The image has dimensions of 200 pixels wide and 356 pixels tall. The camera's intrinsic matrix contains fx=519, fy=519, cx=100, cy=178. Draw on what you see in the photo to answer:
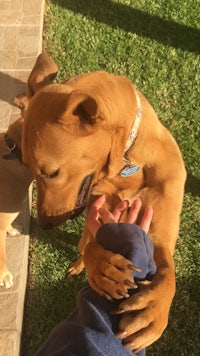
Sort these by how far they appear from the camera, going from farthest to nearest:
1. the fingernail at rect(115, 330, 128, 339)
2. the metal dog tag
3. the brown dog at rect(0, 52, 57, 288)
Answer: the brown dog at rect(0, 52, 57, 288) → the metal dog tag → the fingernail at rect(115, 330, 128, 339)

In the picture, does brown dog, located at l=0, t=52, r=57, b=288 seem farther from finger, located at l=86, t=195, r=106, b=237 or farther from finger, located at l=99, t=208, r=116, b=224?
finger, located at l=99, t=208, r=116, b=224

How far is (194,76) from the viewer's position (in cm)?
463

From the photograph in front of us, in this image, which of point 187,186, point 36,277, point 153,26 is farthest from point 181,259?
point 153,26

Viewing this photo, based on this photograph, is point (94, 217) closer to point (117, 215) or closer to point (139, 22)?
point (117, 215)

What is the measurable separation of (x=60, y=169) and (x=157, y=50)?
101 inches

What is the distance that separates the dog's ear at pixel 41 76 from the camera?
9.46ft

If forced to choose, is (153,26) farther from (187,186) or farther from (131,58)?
(187,186)

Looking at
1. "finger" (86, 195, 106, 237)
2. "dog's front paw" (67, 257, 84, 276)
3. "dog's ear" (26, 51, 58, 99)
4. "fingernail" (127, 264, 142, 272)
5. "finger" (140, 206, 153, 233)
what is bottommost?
"dog's front paw" (67, 257, 84, 276)

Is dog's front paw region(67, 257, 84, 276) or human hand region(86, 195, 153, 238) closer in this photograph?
human hand region(86, 195, 153, 238)

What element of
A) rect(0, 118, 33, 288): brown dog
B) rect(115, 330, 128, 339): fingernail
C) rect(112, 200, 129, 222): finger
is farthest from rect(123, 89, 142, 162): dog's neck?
rect(115, 330, 128, 339): fingernail

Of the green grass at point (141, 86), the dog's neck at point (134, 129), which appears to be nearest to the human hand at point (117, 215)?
the dog's neck at point (134, 129)

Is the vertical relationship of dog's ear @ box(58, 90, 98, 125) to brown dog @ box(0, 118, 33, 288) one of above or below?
above

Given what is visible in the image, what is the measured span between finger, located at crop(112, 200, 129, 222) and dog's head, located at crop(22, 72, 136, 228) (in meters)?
0.20

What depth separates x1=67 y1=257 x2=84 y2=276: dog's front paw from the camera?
3709 mm
